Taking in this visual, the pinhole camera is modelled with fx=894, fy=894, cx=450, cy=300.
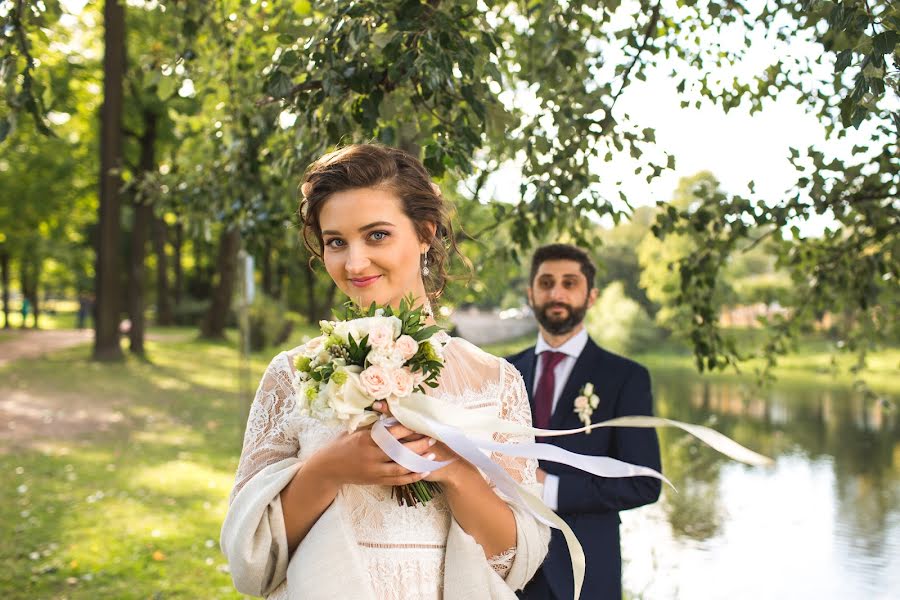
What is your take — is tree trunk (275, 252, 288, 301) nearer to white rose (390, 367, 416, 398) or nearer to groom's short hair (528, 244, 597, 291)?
groom's short hair (528, 244, 597, 291)

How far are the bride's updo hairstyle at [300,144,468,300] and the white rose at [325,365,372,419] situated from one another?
0.54 metres

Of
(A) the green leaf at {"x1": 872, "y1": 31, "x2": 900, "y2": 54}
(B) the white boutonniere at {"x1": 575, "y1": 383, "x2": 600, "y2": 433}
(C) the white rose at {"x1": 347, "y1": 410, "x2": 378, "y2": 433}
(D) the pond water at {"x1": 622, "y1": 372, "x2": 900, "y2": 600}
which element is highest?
(A) the green leaf at {"x1": 872, "y1": 31, "x2": 900, "y2": 54}

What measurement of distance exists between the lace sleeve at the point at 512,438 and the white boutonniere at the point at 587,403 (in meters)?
1.30

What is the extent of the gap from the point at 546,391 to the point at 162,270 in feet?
102

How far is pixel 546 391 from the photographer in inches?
153

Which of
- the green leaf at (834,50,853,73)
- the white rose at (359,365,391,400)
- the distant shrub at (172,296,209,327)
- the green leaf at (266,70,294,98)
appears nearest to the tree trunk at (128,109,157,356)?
the distant shrub at (172,296,209,327)

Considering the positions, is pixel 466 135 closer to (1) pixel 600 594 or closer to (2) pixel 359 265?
(2) pixel 359 265

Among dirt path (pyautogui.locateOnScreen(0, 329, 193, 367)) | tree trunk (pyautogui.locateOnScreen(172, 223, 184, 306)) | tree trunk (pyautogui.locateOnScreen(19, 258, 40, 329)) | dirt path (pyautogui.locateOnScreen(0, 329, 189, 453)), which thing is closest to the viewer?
dirt path (pyautogui.locateOnScreen(0, 329, 189, 453))

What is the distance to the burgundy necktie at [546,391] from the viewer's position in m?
3.86

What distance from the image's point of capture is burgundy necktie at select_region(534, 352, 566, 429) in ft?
12.7

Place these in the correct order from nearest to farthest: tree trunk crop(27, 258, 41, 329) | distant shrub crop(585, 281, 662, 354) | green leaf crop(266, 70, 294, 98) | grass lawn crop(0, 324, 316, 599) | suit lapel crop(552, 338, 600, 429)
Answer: green leaf crop(266, 70, 294, 98)
suit lapel crop(552, 338, 600, 429)
grass lawn crop(0, 324, 316, 599)
distant shrub crop(585, 281, 662, 354)
tree trunk crop(27, 258, 41, 329)

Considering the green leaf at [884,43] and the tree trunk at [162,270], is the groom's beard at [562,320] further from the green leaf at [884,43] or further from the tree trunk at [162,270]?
the tree trunk at [162,270]

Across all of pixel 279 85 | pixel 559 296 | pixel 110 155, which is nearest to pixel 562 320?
pixel 559 296

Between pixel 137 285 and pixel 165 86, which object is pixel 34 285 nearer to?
pixel 137 285
